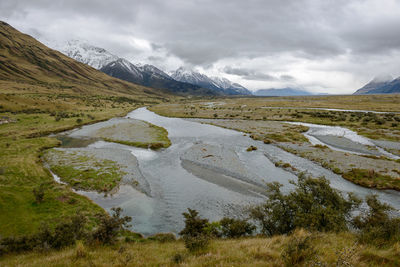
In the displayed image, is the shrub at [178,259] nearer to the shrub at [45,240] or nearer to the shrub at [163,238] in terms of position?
the shrub at [163,238]

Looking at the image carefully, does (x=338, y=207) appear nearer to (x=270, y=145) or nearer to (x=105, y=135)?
(x=270, y=145)

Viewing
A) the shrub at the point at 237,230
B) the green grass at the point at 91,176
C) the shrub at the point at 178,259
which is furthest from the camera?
the green grass at the point at 91,176

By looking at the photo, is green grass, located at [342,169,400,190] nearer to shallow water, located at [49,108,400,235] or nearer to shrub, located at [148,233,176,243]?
shallow water, located at [49,108,400,235]

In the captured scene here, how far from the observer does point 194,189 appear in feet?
87.8

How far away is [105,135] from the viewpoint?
→ 56.9 meters

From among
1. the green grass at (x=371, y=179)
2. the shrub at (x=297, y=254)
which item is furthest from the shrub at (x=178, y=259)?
the green grass at (x=371, y=179)

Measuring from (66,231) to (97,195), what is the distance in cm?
1196

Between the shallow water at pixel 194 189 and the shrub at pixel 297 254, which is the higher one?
the shrub at pixel 297 254

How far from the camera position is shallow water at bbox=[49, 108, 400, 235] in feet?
69.2

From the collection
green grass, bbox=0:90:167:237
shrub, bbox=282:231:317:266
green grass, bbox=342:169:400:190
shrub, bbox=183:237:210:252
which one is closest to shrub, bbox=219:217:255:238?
shrub, bbox=183:237:210:252

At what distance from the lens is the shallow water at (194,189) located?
21094 mm

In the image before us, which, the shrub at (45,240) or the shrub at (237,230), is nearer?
the shrub at (45,240)

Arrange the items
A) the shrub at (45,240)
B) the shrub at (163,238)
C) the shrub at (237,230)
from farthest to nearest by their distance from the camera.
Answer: the shrub at (237,230)
the shrub at (163,238)
the shrub at (45,240)

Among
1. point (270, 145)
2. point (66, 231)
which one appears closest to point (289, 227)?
point (66, 231)
